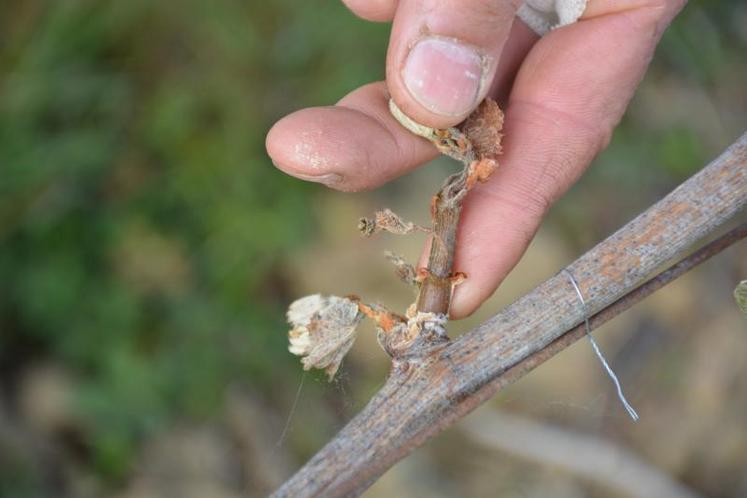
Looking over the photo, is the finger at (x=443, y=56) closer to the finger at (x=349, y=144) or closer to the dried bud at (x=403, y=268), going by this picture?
the finger at (x=349, y=144)

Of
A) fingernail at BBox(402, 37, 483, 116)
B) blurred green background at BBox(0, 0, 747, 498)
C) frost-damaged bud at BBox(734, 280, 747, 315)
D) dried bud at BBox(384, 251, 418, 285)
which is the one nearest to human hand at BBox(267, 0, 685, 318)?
fingernail at BBox(402, 37, 483, 116)

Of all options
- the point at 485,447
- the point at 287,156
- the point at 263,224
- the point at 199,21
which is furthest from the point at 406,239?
the point at 287,156

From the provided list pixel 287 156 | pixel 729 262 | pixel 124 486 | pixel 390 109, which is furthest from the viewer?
pixel 729 262

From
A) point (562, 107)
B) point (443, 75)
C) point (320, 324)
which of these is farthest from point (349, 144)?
point (562, 107)

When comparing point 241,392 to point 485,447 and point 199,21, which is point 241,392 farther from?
point 199,21

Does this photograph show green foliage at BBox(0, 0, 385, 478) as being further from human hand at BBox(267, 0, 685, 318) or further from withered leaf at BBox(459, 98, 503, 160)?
withered leaf at BBox(459, 98, 503, 160)

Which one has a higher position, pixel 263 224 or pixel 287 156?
pixel 287 156

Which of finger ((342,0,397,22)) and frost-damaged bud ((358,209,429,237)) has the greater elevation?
finger ((342,0,397,22))
